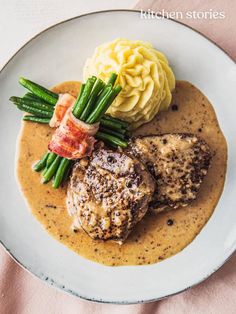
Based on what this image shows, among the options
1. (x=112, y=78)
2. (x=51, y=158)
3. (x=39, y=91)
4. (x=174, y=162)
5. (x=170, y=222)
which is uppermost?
(x=112, y=78)

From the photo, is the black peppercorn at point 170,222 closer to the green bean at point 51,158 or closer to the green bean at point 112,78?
the green bean at point 51,158

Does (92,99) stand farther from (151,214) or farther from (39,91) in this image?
(151,214)

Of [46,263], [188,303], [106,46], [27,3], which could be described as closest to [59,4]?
[27,3]

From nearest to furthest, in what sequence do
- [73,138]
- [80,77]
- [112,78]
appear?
[112,78] → [73,138] → [80,77]

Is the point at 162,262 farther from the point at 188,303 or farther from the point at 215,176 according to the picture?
the point at 215,176

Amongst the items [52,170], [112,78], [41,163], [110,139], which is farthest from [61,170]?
[112,78]

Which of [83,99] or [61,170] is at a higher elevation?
[83,99]

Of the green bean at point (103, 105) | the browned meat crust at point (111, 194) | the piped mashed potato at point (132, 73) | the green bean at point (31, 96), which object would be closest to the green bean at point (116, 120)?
the piped mashed potato at point (132, 73)
